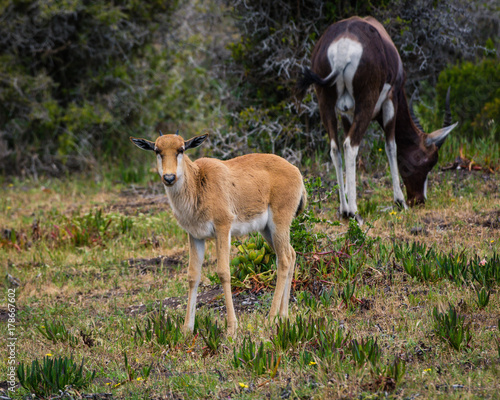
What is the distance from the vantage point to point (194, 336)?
5.21m

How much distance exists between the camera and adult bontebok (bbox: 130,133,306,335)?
16.4 ft

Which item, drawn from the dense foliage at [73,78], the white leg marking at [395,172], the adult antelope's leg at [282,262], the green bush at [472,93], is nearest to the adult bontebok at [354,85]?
the white leg marking at [395,172]

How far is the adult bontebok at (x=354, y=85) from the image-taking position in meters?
7.73

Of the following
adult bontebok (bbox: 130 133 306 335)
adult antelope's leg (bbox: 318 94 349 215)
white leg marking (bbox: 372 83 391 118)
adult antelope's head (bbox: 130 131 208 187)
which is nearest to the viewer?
adult antelope's head (bbox: 130 131 208 187)

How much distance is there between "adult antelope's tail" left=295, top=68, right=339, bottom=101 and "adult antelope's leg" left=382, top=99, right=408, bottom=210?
4.15 feet

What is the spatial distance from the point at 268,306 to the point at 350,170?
2744 millimetres

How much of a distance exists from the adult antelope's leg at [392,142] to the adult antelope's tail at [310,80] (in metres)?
1.27

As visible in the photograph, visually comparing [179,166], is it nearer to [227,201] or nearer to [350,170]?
[227,201]

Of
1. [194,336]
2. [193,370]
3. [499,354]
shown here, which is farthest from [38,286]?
[499,354]

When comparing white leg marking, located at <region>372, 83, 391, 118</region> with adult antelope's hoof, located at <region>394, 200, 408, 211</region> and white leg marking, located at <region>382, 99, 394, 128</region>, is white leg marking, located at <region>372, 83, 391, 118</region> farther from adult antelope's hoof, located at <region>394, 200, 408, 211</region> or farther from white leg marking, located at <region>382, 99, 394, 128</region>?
adult antelope's hoof, located at <region>394, 200, 408, 211</region>

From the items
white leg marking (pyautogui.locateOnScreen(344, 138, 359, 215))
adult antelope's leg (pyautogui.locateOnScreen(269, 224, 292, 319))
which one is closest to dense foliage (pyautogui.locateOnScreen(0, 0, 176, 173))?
white leg marking (pyautogui.locateOnScreen(344, 138, 359, 215))

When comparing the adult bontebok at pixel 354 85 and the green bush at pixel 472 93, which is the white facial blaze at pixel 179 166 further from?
the green bush at pixel 472 93

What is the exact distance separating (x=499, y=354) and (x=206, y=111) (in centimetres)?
1241

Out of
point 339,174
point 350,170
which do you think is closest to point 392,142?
point 339,174
